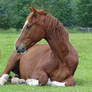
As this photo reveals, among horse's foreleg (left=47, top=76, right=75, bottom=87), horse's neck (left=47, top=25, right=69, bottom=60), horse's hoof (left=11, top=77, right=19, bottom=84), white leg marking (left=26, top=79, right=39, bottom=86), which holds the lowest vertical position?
horse's hoof (left=11, top=77, right=19, bottom=84)

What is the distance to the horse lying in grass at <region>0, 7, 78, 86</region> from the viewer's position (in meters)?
7.43

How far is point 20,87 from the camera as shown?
7352 millimetres

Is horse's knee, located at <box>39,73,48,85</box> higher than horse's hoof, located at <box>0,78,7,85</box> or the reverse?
higher

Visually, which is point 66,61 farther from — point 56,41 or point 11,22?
point 11,22

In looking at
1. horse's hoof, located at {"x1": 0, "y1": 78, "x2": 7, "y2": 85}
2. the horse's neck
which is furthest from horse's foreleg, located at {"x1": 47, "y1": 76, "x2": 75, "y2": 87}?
horse's hoof, located at {"x1": 0, "y1": 78, "x2": 7, "y2": 85}

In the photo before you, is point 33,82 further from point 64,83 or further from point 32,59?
point 32,59

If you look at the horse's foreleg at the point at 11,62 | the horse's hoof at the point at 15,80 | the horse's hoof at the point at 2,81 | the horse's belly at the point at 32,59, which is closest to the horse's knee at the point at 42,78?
the horse's belly at the point at 32,59

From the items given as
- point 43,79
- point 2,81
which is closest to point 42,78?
point 43,79

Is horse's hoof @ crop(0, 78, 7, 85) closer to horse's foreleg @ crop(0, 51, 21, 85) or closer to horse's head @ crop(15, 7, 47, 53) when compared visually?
horse's foreleg @ crop(0, 51, 21, 85)

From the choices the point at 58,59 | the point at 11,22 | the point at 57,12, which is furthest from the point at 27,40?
the point at 57,12

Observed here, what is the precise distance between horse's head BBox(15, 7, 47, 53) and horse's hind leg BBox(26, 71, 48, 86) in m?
0.61

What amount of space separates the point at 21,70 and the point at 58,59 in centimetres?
103

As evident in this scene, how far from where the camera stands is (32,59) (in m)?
8.22

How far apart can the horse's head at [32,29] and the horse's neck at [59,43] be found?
243 mm
